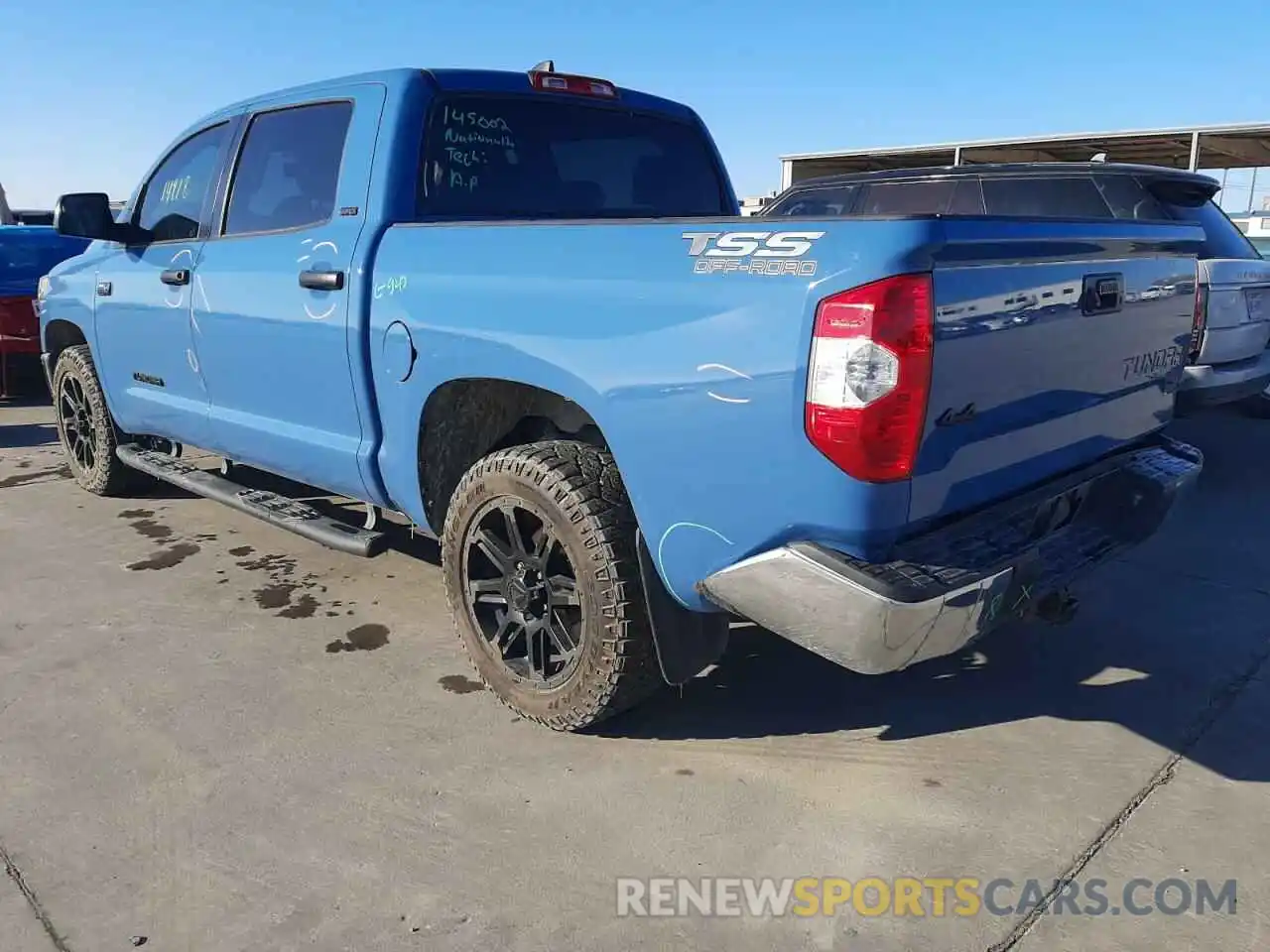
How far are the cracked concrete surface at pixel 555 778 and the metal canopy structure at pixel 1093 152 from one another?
1223cm

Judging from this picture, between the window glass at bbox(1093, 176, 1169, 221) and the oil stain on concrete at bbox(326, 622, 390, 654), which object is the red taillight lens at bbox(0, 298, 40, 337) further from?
the window glass at bbox(1093, 176, 1169, 221)

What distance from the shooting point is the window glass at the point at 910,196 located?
270 inches

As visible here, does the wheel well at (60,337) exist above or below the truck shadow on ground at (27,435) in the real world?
above

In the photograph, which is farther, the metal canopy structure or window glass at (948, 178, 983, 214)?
the metal canopy structure

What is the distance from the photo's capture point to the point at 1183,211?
6.02m

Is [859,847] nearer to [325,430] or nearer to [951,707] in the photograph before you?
[951,707]

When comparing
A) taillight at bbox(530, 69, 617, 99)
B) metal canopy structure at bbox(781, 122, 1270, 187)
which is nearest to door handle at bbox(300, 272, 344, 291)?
taillight at bbox(530, 69, 617, 99)

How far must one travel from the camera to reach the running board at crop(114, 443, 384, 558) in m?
3.47

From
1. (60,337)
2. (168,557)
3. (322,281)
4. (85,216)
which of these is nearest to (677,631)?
(322,281)

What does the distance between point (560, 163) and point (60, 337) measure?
3.57 m

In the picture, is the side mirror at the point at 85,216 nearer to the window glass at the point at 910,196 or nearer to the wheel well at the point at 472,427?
the wheel well at the point at 472,427

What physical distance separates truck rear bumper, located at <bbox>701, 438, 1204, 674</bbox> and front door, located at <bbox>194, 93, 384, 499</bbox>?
1709mm

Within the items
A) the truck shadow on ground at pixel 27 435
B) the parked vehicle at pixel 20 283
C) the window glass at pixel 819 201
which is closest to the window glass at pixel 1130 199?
the window glass at pixel 819 201

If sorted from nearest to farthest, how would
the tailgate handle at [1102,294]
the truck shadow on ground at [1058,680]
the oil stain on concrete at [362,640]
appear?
the tailgate handle at [1102,294], the truck shadow on ground at [1058,680], the oil stain on concrete at [362,640]
